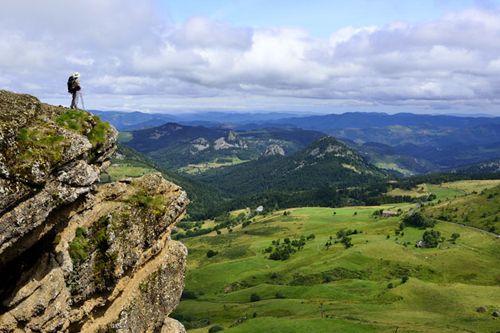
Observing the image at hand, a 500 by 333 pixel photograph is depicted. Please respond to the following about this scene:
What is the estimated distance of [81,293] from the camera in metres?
36.8

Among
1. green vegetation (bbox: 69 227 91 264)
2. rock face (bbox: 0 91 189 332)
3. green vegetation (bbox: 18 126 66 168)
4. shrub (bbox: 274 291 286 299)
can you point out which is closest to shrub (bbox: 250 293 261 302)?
shrub (bbox: 274 291 286 299)

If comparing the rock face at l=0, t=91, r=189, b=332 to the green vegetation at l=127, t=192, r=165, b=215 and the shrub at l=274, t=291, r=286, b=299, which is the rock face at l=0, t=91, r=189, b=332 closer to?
the green vegetation at l=127, t=192, r=165, b=215

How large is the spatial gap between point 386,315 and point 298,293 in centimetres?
5186

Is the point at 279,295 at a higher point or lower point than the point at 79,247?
lower

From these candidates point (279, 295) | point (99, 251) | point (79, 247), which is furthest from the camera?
point (279, 295)

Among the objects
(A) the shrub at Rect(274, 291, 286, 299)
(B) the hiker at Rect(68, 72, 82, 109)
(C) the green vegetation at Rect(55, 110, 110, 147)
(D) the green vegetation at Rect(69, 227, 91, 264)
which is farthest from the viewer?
(A) the shrub at Rect(274, 291, 286, 299)

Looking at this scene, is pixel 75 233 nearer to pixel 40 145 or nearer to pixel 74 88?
pixel 40 145

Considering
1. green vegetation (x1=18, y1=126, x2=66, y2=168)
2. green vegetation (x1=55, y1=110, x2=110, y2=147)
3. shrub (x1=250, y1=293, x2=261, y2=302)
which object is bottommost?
shrub (x1=250, y1=293, x2=261, y2=302)

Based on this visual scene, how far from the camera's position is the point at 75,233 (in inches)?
1462

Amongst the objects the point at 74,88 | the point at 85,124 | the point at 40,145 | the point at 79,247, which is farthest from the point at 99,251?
the point at 74,88

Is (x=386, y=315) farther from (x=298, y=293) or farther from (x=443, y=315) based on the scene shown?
(x=298, y=293)

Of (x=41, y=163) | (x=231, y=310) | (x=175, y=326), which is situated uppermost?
(x=41, y=163)

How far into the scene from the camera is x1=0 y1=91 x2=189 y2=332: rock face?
30.2m

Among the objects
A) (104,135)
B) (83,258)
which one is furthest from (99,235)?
(104,135)
